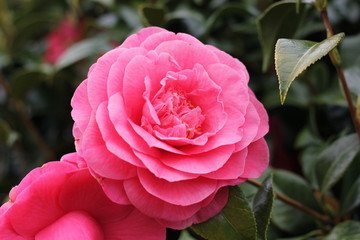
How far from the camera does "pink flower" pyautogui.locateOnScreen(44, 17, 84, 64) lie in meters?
1.44

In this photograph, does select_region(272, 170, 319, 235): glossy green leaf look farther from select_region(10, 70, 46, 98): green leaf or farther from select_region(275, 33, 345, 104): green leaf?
select_region(10, 70, 46, 98): green leaf

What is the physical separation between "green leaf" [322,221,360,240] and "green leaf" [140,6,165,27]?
46cm

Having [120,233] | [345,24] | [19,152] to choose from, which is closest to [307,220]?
[120,233]

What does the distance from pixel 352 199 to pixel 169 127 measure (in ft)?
1.33

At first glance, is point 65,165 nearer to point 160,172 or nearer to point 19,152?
point 160,172

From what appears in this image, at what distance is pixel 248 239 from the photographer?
0.60m

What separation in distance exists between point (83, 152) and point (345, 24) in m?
0.90

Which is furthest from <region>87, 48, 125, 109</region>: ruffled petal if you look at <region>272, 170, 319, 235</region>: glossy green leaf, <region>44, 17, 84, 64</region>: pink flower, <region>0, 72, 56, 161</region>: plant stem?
<region>44, 17, 84, 64</region>: pink flower

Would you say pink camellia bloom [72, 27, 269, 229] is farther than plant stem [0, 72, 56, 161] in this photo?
No

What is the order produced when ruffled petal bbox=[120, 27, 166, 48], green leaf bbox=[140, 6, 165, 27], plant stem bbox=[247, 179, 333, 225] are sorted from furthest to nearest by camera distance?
green leaf bbox=[140, 6, 165, 27], plant stem bbox=[247, 179, 333, 225], ruffled petal bbox=[120, 27, 166, 48]

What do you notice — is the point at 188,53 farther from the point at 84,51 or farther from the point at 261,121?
the point at 84,51

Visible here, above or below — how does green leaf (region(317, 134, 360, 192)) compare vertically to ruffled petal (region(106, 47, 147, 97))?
below

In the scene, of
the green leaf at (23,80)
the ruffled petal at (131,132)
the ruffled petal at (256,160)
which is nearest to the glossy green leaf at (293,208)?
the ruffled petal at (256,160)

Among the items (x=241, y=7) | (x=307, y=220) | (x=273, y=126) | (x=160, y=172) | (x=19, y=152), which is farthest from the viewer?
(x=19, y=152)
